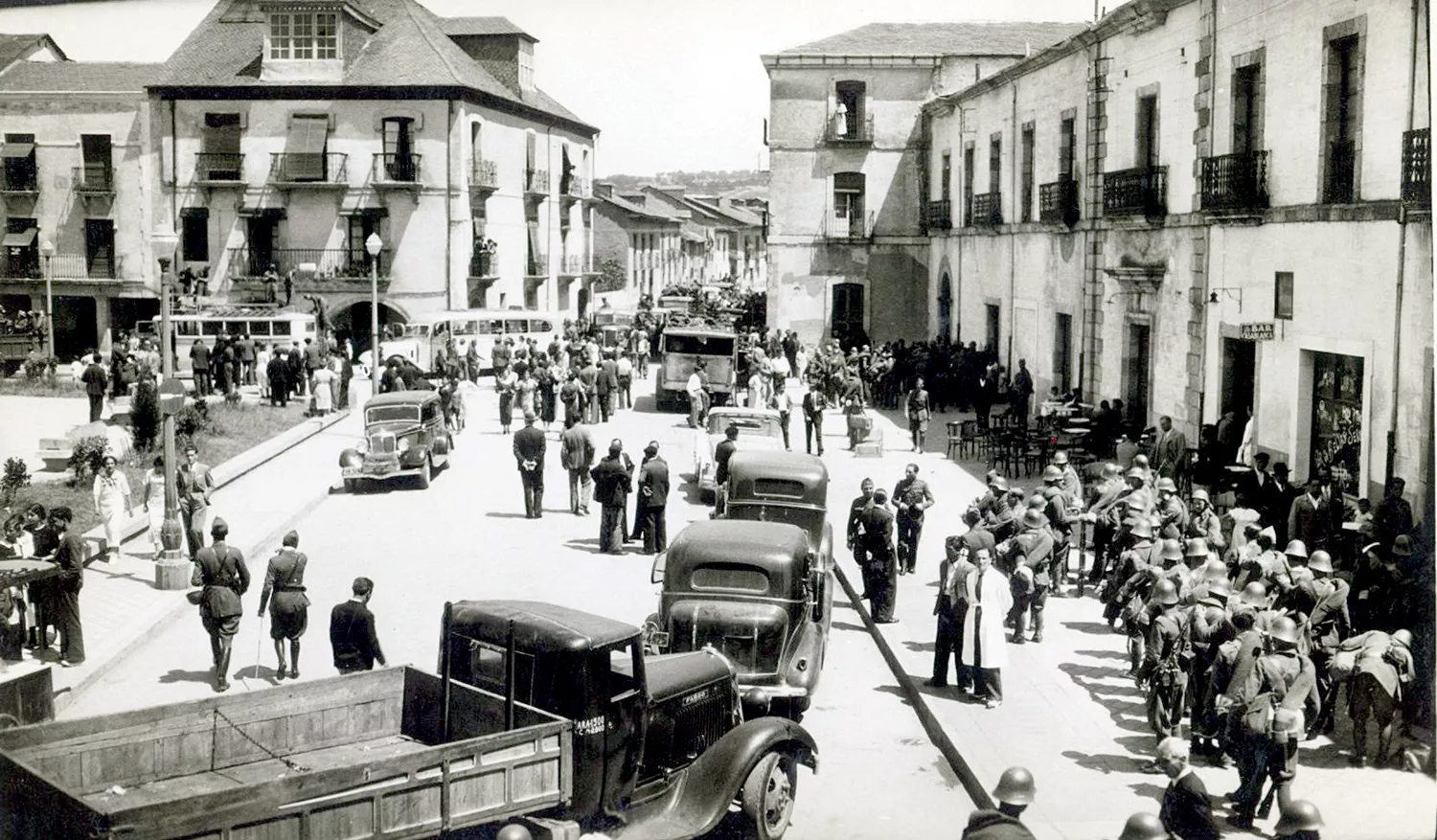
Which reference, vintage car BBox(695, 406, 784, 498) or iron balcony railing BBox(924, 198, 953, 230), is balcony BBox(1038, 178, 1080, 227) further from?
iron balcony railing BBox(924, 198, 953, 230)

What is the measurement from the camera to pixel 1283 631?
9570 millimetres

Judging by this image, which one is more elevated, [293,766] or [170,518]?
[170,518]

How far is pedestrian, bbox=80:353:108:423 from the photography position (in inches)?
920

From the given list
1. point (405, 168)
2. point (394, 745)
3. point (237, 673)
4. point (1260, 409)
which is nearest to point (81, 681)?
point (237, 673)

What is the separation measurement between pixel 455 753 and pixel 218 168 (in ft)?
108

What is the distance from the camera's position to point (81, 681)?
11930 mm

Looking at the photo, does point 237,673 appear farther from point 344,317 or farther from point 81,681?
point 344,317

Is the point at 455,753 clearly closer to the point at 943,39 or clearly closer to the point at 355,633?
the point at 355,633

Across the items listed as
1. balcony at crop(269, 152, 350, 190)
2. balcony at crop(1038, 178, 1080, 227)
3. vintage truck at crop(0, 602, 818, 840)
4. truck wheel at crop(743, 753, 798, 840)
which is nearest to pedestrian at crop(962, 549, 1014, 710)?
vintage truck at crop(0, 602, 818, 840)

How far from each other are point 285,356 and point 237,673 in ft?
64.8

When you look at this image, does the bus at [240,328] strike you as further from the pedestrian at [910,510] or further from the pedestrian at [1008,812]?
the pedestrian at [1008,812]

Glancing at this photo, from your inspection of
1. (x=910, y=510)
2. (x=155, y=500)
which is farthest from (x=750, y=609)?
(x=155, y=500)

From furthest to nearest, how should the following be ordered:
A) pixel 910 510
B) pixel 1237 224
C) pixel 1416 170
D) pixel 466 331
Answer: pixel 466 331 → pixel 1237 224 → pixel 910 510 → pixel 1416 170

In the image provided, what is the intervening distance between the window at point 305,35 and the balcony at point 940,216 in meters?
16.8
